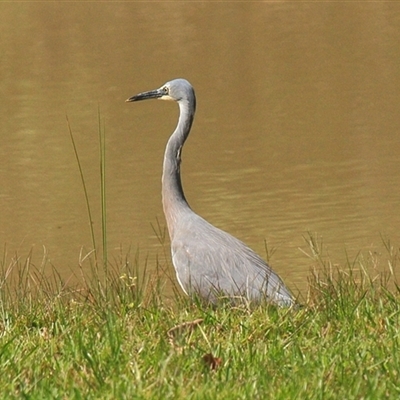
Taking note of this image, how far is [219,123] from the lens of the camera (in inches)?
540

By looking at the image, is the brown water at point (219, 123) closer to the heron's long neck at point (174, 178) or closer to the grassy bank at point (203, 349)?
the heron's long neck at point (174, 178)

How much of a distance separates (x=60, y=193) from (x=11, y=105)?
4.73m

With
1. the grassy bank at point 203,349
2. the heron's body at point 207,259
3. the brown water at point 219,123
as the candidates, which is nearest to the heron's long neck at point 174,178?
the heron's body at point 207,259

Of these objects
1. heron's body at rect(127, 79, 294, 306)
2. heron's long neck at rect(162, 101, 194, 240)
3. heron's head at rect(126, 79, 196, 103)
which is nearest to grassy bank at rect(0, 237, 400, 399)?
heron's body at rect(127, 79, 294, 306)

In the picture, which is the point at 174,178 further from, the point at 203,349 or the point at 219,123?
the point at 219,123

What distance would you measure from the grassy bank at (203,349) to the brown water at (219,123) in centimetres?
299

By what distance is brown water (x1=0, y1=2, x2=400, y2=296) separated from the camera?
31.8ft

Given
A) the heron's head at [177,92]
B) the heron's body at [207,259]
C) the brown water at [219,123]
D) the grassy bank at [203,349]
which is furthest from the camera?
the brown water at [219,123]

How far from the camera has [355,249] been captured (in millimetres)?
8750

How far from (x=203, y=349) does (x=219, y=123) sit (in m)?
9.71

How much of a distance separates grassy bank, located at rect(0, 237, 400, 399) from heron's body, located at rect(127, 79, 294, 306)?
72 cm

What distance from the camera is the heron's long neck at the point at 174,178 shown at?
24.3 ft

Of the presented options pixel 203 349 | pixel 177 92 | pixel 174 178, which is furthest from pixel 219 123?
pixel 203 349

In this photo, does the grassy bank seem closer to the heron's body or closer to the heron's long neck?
the heron's body
